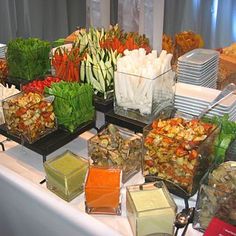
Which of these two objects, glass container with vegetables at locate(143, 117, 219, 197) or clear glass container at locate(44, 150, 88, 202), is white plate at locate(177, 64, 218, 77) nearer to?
glass container with vegetables at locate(143, 117, 219, 197)

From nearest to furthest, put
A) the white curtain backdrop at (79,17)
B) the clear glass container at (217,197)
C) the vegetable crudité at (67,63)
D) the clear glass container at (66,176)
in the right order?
the clear glass container at (217,197) < the clear glass container at (66,176) < the vegetable crudité at (67,63) < the white curtain backdrop at (79,17)

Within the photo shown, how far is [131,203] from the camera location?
737 mm

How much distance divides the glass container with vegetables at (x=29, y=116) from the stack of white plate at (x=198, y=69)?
479mm

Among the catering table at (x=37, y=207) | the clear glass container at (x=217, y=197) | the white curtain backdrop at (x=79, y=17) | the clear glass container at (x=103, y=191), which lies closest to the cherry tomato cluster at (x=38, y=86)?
the catering table at (x=37, y=207)

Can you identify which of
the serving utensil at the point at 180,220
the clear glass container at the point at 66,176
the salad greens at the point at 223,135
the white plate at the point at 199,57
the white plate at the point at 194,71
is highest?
the white plate at the point at 199,57

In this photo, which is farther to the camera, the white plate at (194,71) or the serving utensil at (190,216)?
the white plate at (194,71)

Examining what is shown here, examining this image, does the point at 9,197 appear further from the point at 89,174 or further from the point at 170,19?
the point at 170,19

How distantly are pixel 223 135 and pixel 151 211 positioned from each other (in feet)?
1.01

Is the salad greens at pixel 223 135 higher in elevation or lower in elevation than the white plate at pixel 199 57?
lower

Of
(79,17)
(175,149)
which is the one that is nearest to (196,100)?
(175,149)

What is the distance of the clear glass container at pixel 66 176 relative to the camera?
827 millimetres

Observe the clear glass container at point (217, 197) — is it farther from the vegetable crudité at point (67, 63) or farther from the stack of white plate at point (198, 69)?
the vegetable crudité at point (67, 63)

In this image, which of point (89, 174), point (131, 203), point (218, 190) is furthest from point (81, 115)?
point (218, 190)

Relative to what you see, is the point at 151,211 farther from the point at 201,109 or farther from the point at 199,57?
the point at 199,57
